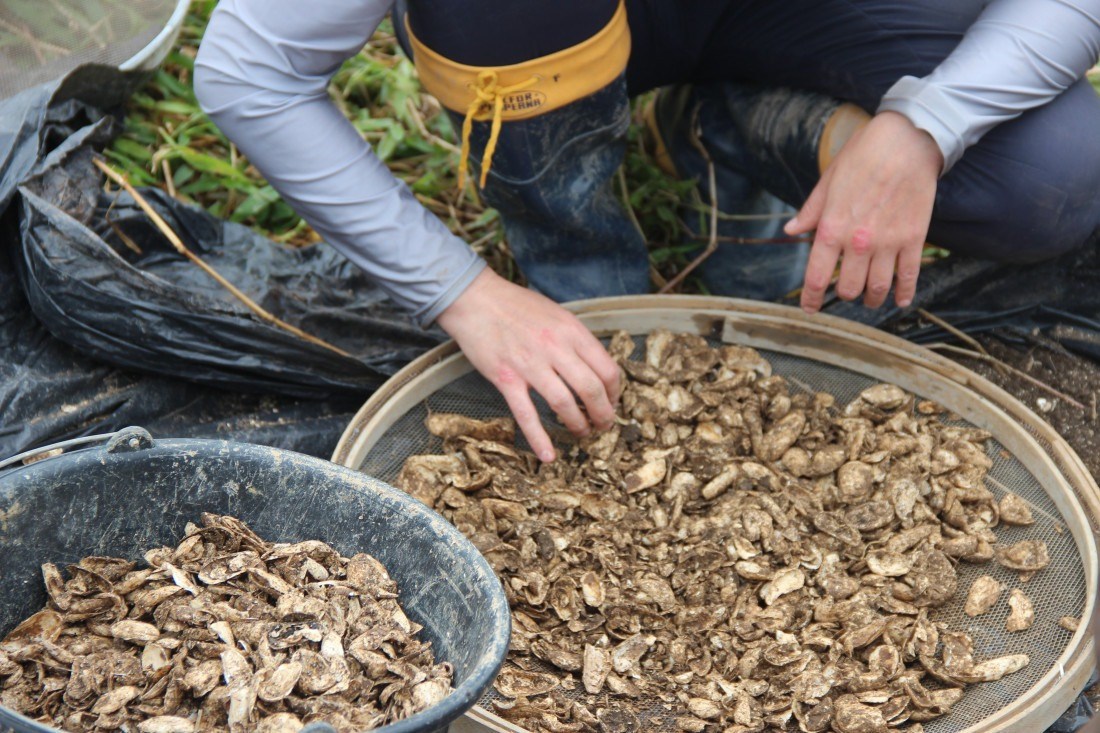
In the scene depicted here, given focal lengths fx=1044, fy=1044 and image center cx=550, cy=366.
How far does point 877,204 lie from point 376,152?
1.09 m

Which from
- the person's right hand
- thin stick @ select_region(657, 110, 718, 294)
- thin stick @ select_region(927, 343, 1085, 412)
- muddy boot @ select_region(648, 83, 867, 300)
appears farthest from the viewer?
thin stick @ select_region(657, 110, 718, 294)

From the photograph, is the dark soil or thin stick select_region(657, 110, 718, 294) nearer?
the dark soil

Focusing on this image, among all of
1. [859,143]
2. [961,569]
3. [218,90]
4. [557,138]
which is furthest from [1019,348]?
[218,90]

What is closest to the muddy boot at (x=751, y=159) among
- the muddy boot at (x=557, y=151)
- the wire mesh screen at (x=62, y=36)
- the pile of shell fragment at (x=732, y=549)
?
the muddy boot at (x=557, y=151)

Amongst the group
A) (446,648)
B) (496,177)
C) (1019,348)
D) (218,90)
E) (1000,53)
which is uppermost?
(218,90)

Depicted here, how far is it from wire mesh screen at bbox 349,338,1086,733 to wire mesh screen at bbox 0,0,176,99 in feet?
2.85

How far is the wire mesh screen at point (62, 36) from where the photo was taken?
1.73 metres

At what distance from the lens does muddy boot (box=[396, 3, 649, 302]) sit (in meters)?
1.28

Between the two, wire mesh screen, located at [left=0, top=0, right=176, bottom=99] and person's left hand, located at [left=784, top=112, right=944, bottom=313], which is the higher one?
wire mesh screen, located at [left=0, top=0, right=176, bottom=99]

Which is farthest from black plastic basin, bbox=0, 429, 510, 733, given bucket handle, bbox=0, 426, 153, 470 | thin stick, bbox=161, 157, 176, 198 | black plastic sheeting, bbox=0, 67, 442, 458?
thin stick, bbox=161, 157, 176, 198

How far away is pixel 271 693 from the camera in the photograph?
0.85 meters

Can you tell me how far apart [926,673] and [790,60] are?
32.6 inches

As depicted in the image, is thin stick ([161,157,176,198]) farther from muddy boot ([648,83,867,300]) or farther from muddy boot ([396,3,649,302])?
muddy boot ([648,83,867,300])

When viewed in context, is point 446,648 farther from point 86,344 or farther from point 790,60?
point 790,60
